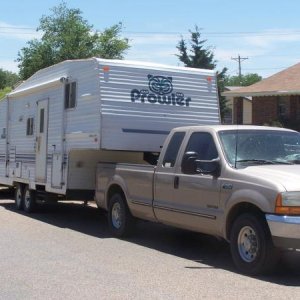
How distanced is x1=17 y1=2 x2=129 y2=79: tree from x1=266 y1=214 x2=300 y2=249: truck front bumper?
37.1 meters

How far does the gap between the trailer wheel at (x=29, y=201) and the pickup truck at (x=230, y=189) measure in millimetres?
4384

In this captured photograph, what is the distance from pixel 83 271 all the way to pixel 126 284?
3.06 feet

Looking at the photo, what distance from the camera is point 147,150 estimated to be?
1154 centimetres

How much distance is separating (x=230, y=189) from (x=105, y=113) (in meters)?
3.86

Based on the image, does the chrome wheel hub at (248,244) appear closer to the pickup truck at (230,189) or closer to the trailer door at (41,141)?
the pickup truck at (230,189)

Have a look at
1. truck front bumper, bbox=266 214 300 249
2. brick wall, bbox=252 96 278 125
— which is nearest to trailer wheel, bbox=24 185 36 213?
truck front bumper, bbox=266 214 300 249

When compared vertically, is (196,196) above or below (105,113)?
below

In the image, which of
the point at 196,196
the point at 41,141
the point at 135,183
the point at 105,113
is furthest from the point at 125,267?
the point at 41,141

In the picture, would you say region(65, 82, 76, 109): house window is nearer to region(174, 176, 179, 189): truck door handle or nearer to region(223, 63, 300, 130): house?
region(174, 176, 179, 189): truck door handle

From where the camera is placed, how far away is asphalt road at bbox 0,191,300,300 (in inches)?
263

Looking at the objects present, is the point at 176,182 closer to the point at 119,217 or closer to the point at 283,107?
the point at 119,217

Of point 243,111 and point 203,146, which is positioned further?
point 243,111

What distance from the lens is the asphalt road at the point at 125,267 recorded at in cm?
667

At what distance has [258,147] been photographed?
845cm
